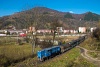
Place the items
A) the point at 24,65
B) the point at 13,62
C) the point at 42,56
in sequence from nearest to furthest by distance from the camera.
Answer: the point at 24,65, the point at 13,62, the point at 42,56

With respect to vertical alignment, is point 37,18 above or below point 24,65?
above

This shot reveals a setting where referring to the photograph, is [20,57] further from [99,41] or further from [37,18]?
[99,41]

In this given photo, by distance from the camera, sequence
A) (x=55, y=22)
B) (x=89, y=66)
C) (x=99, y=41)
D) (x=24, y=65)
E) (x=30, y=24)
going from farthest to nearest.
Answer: (x=55, y=22), (x=99, y=41), (x=30, y=24), (x=24, y=65), (x=89, y=66)

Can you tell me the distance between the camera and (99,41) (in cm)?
6488

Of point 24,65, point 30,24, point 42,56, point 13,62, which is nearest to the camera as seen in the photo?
point 24,65

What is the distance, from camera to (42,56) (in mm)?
32719

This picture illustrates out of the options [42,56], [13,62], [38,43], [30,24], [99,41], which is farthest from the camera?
[99,41]

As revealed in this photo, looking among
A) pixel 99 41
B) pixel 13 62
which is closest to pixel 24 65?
pixel 13 62

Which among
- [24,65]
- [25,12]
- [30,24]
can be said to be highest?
[25,12]

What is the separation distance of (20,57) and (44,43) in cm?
2197

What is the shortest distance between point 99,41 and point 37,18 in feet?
97.4

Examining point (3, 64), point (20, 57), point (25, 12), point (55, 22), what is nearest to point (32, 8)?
point (25, 12)

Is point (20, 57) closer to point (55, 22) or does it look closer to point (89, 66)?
point (89, 66)

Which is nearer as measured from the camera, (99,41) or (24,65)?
(24,65)
